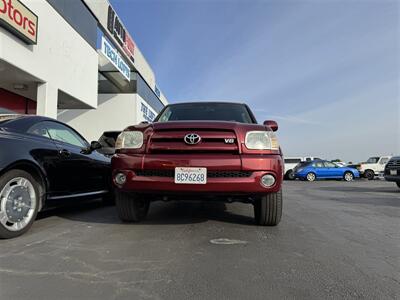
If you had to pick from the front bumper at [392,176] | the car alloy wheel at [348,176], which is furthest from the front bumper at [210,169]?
the car alloy wheel at [348,176]

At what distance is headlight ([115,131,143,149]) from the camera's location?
3.80 metres

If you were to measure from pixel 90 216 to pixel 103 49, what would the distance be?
13.9 meters

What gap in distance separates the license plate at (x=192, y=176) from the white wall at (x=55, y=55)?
8.41m

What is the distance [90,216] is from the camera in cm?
483

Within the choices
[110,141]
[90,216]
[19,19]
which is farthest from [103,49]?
[90,216]

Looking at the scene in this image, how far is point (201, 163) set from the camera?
11.6ft

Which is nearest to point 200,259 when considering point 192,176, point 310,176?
point 192,176

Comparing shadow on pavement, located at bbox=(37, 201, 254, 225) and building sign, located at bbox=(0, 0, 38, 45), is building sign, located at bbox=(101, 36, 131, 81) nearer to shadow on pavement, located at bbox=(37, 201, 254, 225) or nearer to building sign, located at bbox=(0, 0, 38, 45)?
building sign, located at bbox=(0, 0, 38, 45)

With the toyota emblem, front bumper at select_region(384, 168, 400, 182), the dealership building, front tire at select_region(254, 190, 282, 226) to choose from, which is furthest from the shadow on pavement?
front bumper at select_region(384, 168, 400, 182)

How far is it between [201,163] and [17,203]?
6.36 ft

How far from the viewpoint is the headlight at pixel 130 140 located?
12.5ft

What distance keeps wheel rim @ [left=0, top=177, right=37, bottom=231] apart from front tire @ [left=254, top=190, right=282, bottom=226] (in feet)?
8.34

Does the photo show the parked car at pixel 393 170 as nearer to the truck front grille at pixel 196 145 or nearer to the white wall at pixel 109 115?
the truck front grille at pixel 196 145

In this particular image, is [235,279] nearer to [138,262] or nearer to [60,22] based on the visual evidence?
[138,262]
